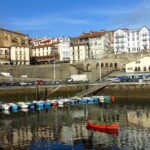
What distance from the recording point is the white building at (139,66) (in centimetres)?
9062

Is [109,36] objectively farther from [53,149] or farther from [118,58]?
[53,149]

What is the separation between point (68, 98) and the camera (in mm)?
71688

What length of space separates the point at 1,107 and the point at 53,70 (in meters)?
34.7

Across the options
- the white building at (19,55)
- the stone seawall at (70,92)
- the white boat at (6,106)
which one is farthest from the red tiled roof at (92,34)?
the white boat at (6,106)

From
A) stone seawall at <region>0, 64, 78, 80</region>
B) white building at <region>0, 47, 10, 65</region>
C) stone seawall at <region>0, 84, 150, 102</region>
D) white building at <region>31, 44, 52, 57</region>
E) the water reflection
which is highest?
white building at <region>31, 44, 52, 57</region>

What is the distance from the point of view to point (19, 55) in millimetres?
114125

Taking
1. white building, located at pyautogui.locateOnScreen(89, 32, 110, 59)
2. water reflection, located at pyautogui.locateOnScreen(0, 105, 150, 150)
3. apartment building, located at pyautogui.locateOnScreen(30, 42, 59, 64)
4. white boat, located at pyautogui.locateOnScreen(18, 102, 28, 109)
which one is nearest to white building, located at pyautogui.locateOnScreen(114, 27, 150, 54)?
white building, located at pyautogui.locateOnScreen(89, 32, 110, 59)

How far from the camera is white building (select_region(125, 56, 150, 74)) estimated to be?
9062cm

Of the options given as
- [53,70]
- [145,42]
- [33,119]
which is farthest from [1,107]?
[145,42]

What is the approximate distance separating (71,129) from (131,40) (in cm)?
7740

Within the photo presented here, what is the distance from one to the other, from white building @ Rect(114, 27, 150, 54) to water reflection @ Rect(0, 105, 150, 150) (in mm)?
57034

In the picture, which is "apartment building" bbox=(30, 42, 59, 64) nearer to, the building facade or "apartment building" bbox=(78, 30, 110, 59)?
the building facade

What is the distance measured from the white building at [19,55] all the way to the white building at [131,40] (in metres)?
24.9

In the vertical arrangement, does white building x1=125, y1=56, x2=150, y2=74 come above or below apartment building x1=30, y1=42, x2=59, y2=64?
below
